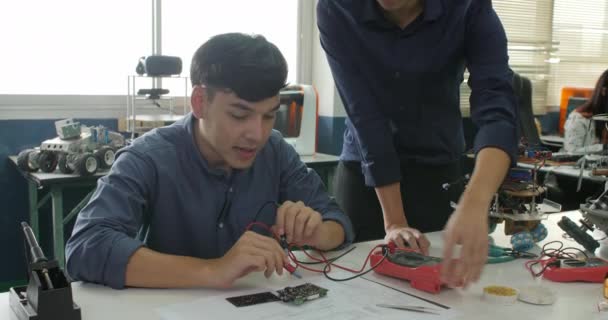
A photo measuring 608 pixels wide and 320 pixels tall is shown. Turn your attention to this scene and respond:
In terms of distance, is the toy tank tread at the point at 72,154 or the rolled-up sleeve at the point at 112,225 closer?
the rolled-up sleeve at the point at 112,225

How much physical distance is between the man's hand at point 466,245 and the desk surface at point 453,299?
8cm

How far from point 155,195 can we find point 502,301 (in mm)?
756

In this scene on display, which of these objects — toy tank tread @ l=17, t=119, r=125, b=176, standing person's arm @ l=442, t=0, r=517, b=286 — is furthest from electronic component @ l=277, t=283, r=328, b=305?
toy tank tread @ l=17, t=119, r=125, b=176

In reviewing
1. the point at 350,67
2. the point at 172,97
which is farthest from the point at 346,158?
the point at 172,97

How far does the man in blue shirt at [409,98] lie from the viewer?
1479mm

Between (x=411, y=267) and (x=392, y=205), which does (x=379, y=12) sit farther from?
(x=411, y=267)

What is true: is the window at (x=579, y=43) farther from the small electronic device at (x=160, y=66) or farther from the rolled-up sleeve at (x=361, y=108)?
the rolled-up sleeve at (x=361, y=108)

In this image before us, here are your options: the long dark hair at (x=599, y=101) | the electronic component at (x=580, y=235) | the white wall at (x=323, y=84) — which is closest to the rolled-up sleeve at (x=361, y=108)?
the electronic component at (x=580, y=235)

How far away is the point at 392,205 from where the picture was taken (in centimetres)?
158

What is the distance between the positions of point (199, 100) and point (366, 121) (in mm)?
472

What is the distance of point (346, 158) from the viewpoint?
5.94 feet

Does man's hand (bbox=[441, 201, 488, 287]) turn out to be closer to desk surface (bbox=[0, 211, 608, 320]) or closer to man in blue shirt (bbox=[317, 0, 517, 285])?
desk surface (bbox=[0, 211, 608, 320])

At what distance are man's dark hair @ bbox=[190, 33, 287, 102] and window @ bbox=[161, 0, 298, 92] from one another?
215 cm

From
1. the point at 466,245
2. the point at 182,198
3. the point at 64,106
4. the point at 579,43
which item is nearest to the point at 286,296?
the point at 466,245
